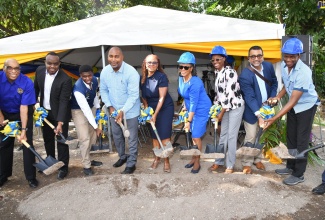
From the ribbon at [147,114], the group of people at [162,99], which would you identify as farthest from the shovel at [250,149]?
the ribbon at [147,114]

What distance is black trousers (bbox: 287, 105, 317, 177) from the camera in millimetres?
3580

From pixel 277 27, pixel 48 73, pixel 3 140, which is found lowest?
pixel 3 140

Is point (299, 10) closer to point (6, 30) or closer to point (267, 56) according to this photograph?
point (267, 56)

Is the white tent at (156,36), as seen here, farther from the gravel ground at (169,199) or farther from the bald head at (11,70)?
the gravel ground at (169,199)

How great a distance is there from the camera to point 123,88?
409cm

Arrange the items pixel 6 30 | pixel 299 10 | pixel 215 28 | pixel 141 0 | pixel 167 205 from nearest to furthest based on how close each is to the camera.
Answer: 1. pixel 167 205
2. pixel 215 28
3. pixel 299 10
4. pixel 6 30
5. pixel 141 0

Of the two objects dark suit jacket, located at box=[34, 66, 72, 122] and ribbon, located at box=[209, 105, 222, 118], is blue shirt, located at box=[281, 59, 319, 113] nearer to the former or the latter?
ribbon, located at box=[209, 105, 222, 118]

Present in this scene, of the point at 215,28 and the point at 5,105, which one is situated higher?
the point at 215,28

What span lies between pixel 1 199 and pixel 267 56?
418cm

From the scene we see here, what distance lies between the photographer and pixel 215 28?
4840mm

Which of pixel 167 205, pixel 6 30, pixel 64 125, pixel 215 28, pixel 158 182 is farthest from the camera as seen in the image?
pixel 6 30

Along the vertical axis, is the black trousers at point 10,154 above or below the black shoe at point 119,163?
above

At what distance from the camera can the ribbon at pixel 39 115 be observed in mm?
4047

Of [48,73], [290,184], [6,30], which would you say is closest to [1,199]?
[48,73]
